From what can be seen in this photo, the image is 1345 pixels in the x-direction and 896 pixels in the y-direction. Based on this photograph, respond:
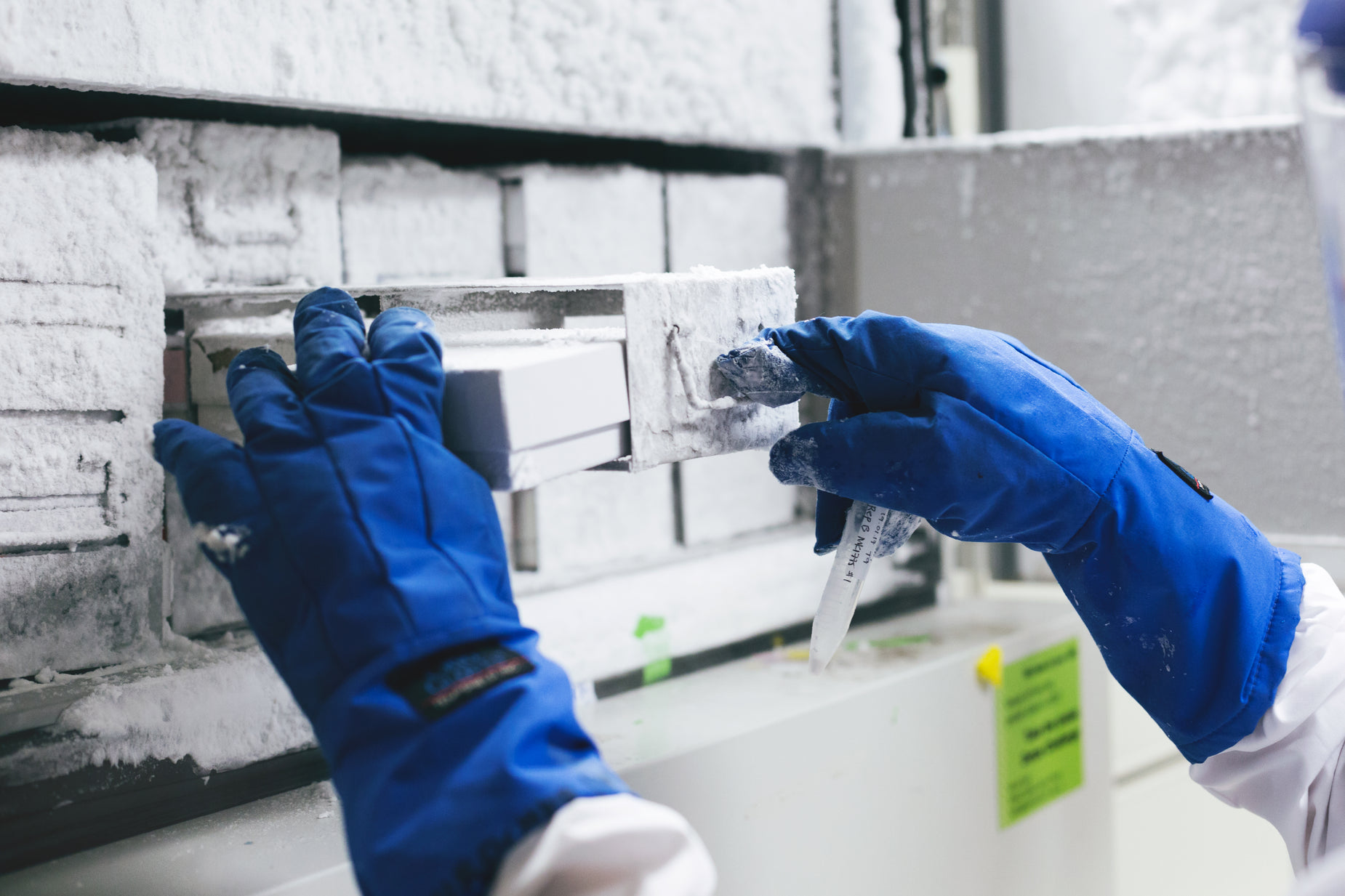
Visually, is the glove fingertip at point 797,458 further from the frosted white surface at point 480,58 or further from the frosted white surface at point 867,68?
the frosted white surface at point 867,68

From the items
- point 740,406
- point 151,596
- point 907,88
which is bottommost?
point 151,596

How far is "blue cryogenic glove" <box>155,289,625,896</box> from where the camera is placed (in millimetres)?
660

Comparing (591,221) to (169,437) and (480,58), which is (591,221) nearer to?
(480,58)

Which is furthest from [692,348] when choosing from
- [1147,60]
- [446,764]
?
[1147,60]

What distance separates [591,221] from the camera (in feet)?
4.52

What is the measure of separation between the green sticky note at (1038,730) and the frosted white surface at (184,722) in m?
0.86

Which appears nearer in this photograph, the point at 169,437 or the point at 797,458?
the point at 169,437

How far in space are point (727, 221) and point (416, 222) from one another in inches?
18.5

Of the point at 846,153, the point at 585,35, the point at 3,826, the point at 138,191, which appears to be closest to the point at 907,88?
the point at 846,153

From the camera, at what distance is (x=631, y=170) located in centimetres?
142

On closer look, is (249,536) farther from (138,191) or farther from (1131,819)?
(1131,819)

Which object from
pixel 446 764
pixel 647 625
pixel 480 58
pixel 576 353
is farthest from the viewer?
pixel 647 625

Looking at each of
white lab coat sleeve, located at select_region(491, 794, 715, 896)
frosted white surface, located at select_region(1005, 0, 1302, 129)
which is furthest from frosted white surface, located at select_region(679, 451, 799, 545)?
frosted white surface, located at select_region(1005, 0, 1302, 129)

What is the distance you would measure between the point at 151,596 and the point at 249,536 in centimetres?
36
